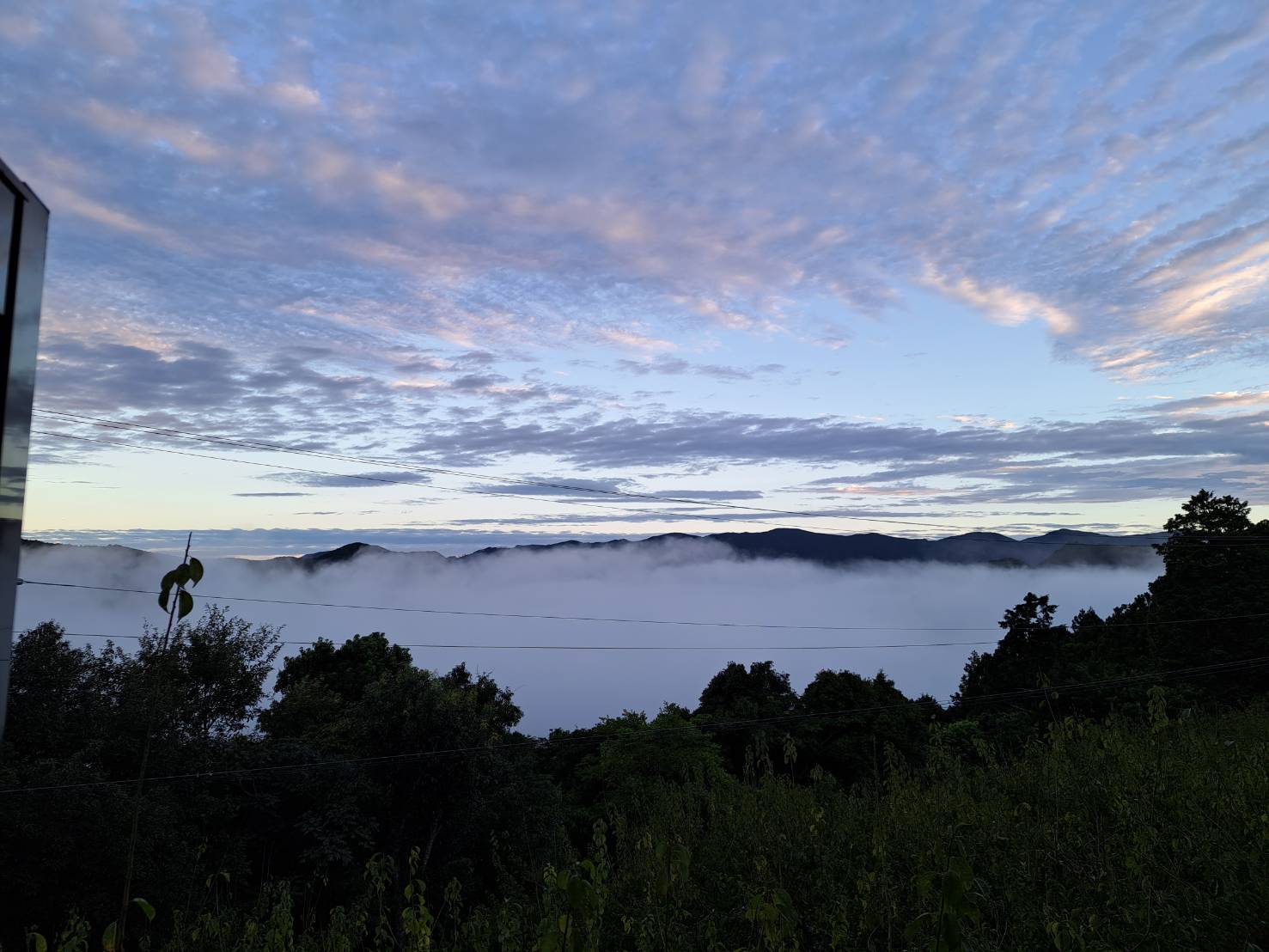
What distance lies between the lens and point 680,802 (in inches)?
416

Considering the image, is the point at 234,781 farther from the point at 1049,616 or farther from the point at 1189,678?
the point at 1049,616

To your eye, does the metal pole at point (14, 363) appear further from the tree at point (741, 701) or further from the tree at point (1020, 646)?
the tree at point (1020, 646)

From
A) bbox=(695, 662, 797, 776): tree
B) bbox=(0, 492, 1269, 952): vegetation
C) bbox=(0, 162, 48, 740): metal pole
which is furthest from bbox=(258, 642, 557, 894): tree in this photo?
bbox=(0, 162, 48, 740): metal pole

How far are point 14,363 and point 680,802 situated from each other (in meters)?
10.1

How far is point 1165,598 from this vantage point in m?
34.8

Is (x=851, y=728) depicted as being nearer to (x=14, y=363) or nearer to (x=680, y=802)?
(x=680, y=802)

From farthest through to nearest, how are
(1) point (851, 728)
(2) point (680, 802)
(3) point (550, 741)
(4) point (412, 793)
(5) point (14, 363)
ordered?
(1) point (851, 728)
(3) point (550, 741)
(4) point (412, 793)
(2) point (680, 802)
(5) point (14, 363)

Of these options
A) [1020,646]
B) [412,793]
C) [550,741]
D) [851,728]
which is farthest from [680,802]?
[1020,646]

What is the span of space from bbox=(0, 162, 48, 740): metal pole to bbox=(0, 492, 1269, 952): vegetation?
91 cm

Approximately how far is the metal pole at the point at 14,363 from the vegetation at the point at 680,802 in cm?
91

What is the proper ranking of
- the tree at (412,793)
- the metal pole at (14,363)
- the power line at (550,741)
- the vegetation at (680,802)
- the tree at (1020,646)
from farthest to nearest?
the tree at (1020,646), the tree at (412,793), the power line at (550,741), the vegetation at (680,802), the metal pole at (14,363)

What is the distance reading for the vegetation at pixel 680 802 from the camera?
5.57 metres

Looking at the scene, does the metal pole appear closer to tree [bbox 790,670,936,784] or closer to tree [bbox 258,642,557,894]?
tree [bbox 258,642,557,894]

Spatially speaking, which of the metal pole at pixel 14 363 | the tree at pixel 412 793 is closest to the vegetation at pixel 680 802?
the tree at pixel 412 793
